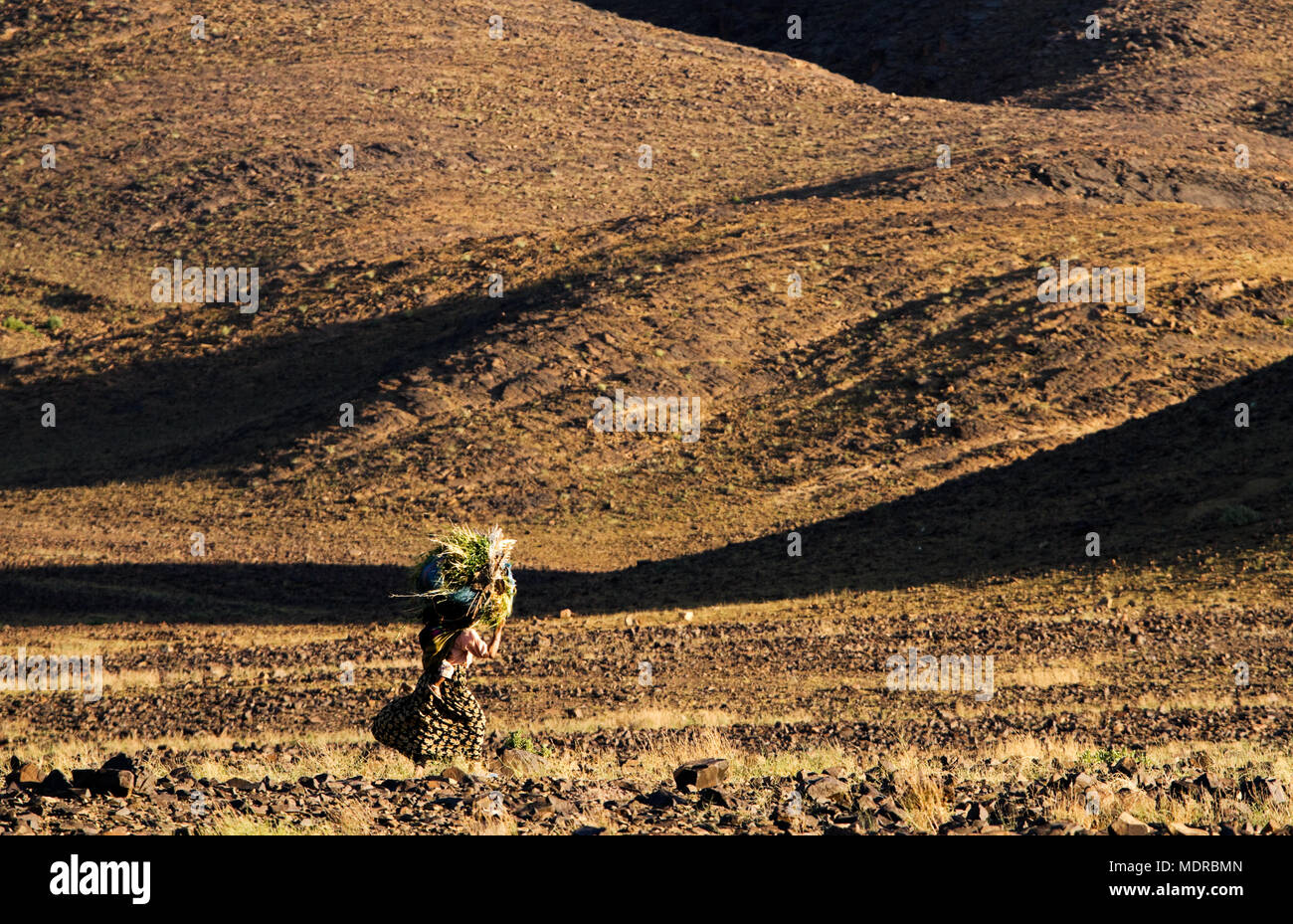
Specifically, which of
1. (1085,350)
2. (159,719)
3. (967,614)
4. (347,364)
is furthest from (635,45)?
(159,719)

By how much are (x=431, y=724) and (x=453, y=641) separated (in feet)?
2.34

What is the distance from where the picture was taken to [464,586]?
316 inches

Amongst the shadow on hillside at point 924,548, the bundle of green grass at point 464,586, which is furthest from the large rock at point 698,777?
the shadow on hillside at point 924,548

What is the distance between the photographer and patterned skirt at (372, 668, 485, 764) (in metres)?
8.43

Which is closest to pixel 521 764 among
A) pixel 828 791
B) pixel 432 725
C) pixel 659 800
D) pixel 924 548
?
pixel 432 725

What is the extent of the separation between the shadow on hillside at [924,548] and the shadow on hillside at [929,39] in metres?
34.9

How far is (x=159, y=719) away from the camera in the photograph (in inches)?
568

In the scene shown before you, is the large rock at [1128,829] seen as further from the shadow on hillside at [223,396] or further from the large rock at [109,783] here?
the shadow on hillside at [223,396]

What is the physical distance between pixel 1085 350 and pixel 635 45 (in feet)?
105

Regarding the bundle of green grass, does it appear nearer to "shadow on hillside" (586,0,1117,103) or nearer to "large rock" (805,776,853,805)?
"large rock" (805,776,853,805)

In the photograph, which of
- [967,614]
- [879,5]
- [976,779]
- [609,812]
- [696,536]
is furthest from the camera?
[879,5]

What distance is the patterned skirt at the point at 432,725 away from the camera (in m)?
8.43

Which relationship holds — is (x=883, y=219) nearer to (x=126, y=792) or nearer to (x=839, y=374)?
(x=839, y=374)

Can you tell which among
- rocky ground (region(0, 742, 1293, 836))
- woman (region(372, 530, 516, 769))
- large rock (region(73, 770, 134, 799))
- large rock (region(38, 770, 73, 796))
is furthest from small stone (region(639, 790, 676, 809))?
large rock (region(38, 770, 73, 796))
